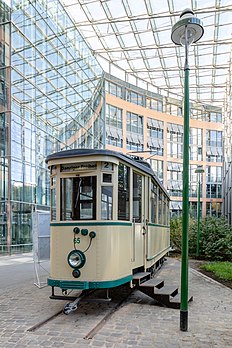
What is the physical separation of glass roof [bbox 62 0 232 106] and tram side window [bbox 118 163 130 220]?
2105cm

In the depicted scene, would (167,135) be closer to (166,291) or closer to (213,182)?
(213,182)

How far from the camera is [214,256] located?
18172mm

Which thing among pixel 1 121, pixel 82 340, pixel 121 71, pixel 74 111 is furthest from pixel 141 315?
pixel 121 71

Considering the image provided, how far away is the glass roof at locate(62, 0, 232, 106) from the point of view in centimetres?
2602

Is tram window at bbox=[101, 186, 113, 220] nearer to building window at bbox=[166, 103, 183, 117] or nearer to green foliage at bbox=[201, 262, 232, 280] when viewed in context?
green foliage at bbox=[201, 262, 232, 280]

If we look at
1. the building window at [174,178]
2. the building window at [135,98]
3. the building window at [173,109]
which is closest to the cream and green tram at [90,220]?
the building window at [135,98]

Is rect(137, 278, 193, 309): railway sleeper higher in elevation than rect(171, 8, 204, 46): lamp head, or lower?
lower

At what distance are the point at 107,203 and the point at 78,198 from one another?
1.91 feet

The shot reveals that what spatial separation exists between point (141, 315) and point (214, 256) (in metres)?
12.0

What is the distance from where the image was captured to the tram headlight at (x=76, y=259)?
6.76 meters

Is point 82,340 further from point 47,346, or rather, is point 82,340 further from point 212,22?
point 212,22

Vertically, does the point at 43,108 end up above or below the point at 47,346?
above

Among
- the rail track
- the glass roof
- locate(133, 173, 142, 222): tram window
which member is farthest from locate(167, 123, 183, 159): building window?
locate(133, 173, 142, 222): tram window

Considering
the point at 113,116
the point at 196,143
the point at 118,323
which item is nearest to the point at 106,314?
the point at 118,323
